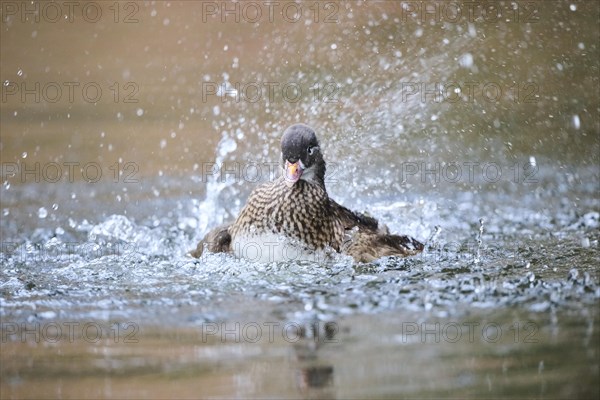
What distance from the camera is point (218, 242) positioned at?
23.7 ft

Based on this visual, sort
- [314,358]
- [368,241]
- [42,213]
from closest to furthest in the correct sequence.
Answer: [314,358]
[368,241]
[42,213]

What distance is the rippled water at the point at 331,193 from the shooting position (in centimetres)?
459

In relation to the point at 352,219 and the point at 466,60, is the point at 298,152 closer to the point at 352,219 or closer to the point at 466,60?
Answer: the point at 352,219

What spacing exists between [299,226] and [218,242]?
60cm

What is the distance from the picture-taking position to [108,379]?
4469mm

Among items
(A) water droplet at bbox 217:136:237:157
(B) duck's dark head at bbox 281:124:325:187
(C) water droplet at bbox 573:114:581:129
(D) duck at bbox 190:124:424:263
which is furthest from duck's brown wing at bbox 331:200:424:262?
Result: (C) water droplet at bbox 573:114:581:129

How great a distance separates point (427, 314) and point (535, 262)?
161 cm

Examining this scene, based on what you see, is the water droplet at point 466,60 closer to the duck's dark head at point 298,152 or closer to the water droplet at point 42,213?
the duck's dark head at point 298,152

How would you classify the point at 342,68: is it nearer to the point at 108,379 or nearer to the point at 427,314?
the point at 427,314

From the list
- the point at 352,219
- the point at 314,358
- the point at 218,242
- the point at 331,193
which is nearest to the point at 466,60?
the point at 331,193

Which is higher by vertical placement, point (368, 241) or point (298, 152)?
point (298, 152)

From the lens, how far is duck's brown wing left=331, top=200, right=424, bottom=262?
6.86 metres

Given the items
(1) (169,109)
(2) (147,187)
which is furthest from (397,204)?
(1) (169,109)

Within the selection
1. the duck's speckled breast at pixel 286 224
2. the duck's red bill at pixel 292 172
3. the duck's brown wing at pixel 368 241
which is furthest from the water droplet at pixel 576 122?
the duck's red bill at pixel 292 172
